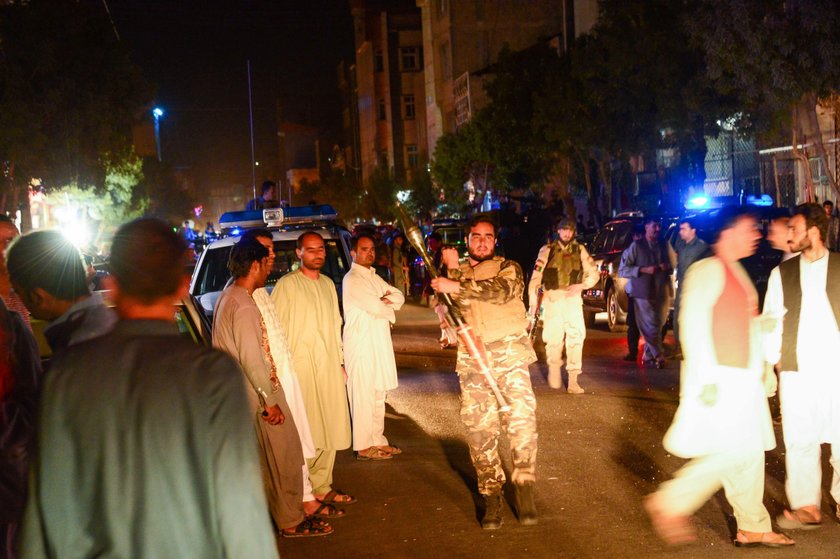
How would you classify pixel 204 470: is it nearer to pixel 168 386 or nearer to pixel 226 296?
pixel 168 386

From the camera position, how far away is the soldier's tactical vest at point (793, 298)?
6.74 metres

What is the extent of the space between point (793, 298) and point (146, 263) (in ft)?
16.2

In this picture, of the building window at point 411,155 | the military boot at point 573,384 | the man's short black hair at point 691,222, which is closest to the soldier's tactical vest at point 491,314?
the military boot at point 573,384

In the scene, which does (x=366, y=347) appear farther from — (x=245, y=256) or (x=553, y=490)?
(x=245, y=256)

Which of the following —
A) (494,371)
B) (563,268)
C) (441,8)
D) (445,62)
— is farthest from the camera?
(445,62)

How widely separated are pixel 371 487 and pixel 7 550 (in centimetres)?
421

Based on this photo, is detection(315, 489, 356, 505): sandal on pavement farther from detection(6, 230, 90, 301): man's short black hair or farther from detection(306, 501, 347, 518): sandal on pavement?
detection(6, 230, 90, 301): man's short black hair

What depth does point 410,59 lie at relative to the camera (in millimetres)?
90625

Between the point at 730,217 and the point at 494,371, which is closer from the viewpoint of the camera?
the point at 730,217

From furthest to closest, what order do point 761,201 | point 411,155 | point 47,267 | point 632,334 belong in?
1. point 411,155
2. point 761,201
3. point 632,334
4. point 47,267

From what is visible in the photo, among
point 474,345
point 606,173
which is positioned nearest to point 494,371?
point 474,345

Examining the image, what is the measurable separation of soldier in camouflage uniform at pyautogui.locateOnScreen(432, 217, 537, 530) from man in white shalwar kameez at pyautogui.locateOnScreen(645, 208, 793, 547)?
116cm

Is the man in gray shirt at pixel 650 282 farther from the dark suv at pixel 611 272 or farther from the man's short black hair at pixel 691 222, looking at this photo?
the dark suv at pixel 611 272

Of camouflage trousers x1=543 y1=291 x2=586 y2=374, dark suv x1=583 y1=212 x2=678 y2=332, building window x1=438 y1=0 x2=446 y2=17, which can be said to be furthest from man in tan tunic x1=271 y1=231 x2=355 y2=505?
building window x1=438 y1=0 x2=446 y2=17
